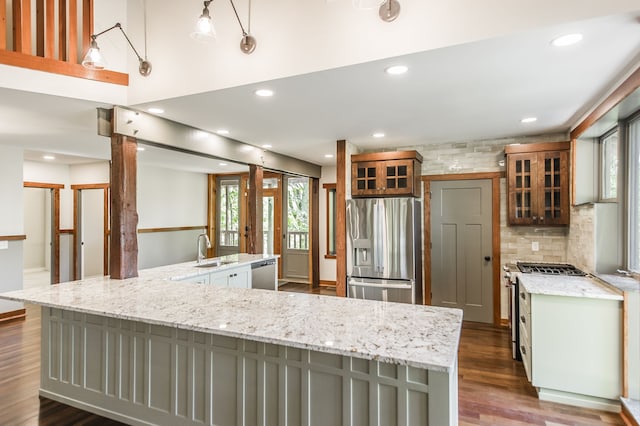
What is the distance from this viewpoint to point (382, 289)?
14.4 feet

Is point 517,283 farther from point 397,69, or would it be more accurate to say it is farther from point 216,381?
point 216,381

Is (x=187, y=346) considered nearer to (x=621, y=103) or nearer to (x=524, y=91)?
(x=524, y=91)

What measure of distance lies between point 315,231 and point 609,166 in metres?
4.69

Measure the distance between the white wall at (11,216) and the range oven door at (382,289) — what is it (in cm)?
457

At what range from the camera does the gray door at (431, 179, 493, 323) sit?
4.62 m

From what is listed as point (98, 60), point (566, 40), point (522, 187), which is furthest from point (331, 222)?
point (566, 40)

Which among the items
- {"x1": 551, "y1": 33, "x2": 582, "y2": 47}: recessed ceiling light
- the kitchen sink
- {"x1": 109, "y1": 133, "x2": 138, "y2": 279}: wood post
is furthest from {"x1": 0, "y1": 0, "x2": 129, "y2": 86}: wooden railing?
{"x1": 551, "y1": 33, "x2": 582, "y2": 47}: recessed ceiling light

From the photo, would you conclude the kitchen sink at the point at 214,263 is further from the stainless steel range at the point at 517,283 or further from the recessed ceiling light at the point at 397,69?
the stainless steel range at the point at 517,283

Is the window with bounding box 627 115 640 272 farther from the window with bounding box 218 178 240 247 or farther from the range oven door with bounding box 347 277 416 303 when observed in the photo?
the window with bounding box 218 178 240 247

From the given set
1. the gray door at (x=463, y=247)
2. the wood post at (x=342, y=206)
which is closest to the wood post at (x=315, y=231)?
the wood post at (x=342, y=206)

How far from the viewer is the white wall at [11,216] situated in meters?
4.73

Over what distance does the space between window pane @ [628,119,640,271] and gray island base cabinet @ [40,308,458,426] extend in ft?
7.50

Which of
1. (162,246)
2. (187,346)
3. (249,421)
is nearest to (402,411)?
(249,421)

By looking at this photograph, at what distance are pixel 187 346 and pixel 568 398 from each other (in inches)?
111
